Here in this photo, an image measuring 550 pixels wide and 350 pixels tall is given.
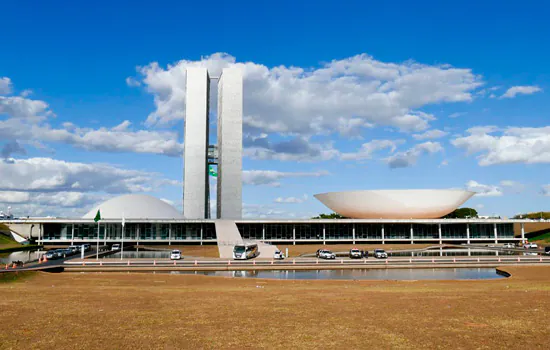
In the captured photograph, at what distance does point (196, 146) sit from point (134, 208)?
25993 mm

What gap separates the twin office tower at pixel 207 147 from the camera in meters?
104

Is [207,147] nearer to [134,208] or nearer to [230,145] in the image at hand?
[230,145]

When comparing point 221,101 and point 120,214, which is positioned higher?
point 221,101

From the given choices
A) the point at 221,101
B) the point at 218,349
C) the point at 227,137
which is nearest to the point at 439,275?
the point at 218,349

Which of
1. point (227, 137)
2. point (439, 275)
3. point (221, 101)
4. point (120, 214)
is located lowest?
point (439, 275)

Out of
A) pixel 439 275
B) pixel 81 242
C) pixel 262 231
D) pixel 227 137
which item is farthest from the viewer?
pixel 227 137

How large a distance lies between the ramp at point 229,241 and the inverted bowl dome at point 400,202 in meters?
25.8

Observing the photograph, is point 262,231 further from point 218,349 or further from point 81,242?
point 218,349

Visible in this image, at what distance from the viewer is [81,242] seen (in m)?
81.1

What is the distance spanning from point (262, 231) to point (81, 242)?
33419 mm

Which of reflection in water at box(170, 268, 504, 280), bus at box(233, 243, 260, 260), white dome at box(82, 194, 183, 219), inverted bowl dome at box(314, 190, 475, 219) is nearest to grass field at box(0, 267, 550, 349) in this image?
reflection in water at box(170, 268, 504, 280)

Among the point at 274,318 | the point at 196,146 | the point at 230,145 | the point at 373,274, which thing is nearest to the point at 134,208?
the point at 196,146

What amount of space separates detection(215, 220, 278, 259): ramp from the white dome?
615 inches

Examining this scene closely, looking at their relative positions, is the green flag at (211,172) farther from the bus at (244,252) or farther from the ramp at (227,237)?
the bus at (244,252)
